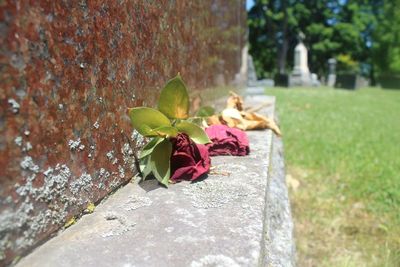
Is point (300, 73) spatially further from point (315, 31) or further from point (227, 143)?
point (227, 143)

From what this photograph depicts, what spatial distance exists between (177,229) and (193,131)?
0.50m

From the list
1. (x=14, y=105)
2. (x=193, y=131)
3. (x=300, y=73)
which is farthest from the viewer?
(x=300, y=73)

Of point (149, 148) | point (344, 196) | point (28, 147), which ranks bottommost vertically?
point (344, 196)

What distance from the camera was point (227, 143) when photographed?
192 centimetres

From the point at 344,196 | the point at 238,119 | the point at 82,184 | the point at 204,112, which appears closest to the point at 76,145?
the point at 82,184

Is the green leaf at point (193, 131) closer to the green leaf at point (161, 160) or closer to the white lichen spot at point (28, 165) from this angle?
the green leaf at point (161, 160)

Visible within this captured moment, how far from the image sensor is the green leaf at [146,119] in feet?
4.51

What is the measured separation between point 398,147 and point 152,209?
4.54 m

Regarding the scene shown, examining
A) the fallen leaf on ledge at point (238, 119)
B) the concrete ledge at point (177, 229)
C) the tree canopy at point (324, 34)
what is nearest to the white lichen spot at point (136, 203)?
the concrete ledge at point (177, 229)

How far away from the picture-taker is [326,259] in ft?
8.00

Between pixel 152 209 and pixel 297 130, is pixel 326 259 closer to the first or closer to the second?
pixel 152 209

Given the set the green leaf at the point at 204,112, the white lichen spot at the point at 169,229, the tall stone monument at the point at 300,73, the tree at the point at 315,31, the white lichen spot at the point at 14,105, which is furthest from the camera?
the tree at the point at 315,31

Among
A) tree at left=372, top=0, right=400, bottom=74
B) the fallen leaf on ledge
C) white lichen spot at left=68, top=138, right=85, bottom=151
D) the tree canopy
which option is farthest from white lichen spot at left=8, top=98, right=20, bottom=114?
tree at left=372, top=0, right=400, bottom=74

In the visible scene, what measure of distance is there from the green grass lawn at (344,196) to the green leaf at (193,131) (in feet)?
4.04
